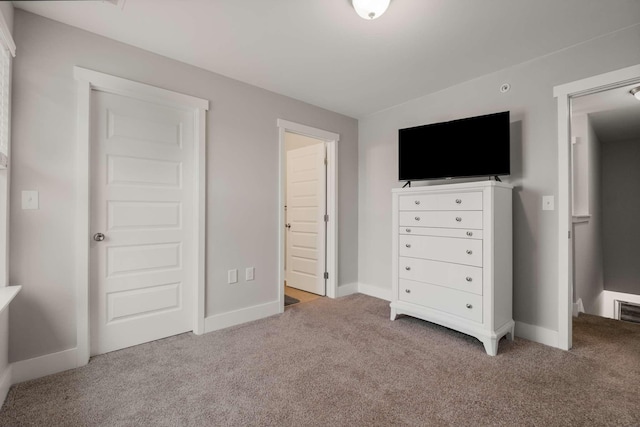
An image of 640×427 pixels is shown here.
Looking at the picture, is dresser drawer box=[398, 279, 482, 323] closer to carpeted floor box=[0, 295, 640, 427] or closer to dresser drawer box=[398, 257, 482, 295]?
dresser drawer box=[398, 257, 482, 295]

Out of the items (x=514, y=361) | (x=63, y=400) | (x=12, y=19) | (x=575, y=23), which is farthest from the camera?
(x=514, y=361)

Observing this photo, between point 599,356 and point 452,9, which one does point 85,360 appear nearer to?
point 452,9

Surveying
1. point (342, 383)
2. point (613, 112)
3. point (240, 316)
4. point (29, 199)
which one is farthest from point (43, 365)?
point (613, 112)

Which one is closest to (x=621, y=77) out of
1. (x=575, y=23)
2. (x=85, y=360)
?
(x=575, y=23)

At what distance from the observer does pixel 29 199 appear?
6.09 feet

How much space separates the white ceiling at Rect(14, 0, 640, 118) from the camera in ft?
5.88

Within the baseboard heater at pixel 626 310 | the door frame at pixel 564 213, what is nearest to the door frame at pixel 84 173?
the door frame at pixel 564 213

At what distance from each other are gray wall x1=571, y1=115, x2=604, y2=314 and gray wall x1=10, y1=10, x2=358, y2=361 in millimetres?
3404

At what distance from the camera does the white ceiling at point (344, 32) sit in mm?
1791

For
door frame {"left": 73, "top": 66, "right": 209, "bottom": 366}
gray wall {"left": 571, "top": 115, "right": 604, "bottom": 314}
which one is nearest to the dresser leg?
gray wall {"left": 571, "top": 115, "right": 604, "bottom": 314}

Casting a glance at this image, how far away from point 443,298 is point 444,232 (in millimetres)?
565

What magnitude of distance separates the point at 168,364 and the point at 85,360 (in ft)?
1.86

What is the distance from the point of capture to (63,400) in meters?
1.64

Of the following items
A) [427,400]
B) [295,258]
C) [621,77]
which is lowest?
[427,400]
